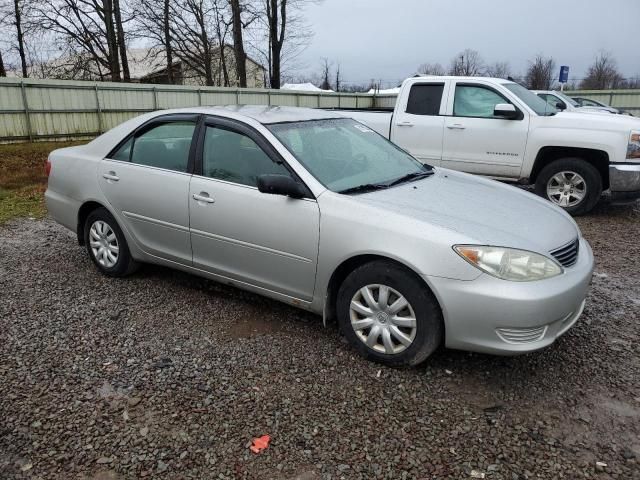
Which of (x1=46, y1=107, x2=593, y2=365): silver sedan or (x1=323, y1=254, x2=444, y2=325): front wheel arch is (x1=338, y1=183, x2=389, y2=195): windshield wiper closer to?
(x1=46, y1=107, x2=593, y2=365): silver sedan

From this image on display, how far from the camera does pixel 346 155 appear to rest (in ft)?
12.8

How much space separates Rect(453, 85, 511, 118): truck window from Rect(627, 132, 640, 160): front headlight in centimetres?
165

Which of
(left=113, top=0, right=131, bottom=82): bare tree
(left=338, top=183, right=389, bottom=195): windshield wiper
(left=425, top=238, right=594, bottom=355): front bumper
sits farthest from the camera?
(left=113, top=0, right=131, bottom=82): bare tree

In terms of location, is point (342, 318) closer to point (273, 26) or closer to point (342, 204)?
point (342, 204)

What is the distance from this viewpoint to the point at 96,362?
329 centimetres

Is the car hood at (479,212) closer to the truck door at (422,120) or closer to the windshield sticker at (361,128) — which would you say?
the windshield sticker at (361,128)

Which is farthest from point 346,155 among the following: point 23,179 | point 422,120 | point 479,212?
point 23,179

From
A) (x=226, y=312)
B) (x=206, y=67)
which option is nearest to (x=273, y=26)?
(x=206, y=67)

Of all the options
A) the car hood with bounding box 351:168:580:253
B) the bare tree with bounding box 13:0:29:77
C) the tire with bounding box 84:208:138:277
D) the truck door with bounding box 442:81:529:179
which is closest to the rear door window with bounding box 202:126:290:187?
the car hood with bounding box 351:168:580:253

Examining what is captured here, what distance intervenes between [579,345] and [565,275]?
2.69 feet

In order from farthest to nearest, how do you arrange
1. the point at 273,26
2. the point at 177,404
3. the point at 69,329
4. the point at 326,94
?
the point at 273,26
the point at 326,94
the point at 69,329
the point at 177,404

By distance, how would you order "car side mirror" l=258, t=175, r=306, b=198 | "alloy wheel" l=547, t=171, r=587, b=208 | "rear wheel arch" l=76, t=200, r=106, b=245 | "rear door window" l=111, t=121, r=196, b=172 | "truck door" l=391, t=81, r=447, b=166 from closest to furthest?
"car side mirror" l=258, t=175, r=306, b=198 → "rear door window" l=111, t=121, r=196, b=172 → "rear wheel arch" l=76, t=200, r=106, b=245 → "alloy wheel" l=547, t=171, r=587, b=208 → "truck door" l=391, t=81, r=447, b=166

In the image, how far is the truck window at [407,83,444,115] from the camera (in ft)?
25.5

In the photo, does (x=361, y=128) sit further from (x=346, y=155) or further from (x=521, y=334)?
(x=521, y=334)
